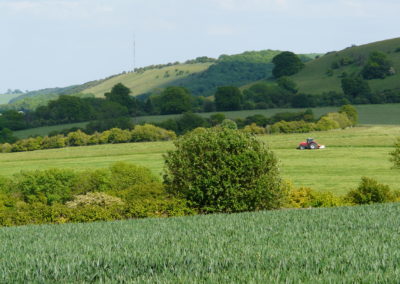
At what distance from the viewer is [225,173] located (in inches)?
1188

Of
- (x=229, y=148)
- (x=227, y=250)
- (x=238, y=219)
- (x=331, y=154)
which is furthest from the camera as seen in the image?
(x=331, y=154)

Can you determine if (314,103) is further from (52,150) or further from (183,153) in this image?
(183,153)

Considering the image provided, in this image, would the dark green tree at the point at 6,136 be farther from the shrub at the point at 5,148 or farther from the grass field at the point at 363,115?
the shrub at the point at 5,148

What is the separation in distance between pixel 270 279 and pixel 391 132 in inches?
3764

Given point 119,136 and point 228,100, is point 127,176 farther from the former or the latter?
point 228,100

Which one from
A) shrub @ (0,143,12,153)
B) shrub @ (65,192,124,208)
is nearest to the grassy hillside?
shrub @ (0,143,12,153)

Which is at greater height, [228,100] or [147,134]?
[228,100]

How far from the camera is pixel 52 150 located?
101 metres

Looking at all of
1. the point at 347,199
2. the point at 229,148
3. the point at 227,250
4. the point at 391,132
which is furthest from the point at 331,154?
the point at 227,250

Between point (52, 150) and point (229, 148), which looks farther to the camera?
point (52, 150)

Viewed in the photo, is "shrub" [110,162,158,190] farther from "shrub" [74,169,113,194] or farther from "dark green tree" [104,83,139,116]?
"dark green tree" [104,83,139,116]

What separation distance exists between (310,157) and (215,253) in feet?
218

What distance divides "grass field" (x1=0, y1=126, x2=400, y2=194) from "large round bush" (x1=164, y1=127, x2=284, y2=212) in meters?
21.6

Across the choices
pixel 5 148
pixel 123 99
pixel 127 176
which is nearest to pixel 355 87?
pixel 123 99
